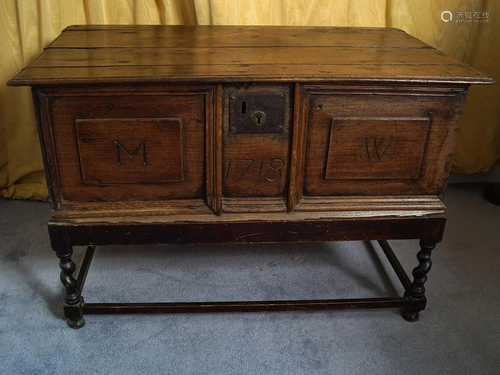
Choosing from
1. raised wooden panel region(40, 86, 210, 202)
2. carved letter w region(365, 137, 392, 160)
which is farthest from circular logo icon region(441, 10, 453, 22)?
raised wooden panel region(40, 86, 210, 202)

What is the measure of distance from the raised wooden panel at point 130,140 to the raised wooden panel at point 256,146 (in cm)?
6

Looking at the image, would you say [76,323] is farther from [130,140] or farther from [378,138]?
[378,138]

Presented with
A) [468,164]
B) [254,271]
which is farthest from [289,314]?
[468,164]

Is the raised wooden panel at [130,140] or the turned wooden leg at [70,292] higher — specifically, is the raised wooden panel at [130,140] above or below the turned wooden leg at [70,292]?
above

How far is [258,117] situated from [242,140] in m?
0.07

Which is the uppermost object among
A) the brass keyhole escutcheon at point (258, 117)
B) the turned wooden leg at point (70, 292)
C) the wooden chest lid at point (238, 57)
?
the wooden chest lid at point (238, 57)

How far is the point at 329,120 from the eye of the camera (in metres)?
1.35

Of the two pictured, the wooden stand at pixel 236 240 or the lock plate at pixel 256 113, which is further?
the wooden stand at pixel 236 240

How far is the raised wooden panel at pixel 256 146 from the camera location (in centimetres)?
130

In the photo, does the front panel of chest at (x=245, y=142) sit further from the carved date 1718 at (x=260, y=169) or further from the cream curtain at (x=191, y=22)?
the cream curtain at (x=191, y=22)

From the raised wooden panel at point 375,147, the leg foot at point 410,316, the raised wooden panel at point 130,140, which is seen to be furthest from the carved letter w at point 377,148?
the leg foot at point 410,316

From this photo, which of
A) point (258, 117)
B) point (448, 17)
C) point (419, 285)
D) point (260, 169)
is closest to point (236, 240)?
point (260, 169)

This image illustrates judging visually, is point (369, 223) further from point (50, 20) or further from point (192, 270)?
point (50, 20)

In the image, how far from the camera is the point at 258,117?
4.34 feet
